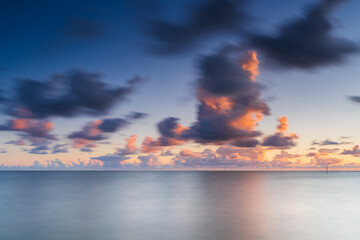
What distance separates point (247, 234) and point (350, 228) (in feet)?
31.0

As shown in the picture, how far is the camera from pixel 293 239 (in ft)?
66.6

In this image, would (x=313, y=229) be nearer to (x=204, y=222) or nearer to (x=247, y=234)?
(x=247, y=234)

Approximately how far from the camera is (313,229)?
23328 mm

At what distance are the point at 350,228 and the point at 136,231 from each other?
1741 centimetres

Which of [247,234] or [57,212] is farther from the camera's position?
[57,212]

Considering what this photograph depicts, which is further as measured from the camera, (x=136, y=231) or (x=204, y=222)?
(x=204, y=222)

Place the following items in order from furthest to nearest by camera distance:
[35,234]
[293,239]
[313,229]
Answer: [313,229] → [35,234] → [293,239]

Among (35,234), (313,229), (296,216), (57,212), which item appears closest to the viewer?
(35,234)

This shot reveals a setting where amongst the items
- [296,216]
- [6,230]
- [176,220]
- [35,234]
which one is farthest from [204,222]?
[6,230]

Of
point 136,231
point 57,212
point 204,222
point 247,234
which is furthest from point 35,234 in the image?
point 247,234

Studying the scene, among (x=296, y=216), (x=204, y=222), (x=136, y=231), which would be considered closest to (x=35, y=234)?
(x=136, y=231)

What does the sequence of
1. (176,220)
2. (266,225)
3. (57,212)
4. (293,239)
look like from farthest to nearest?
(57,212) < (176,220) < (266,225) < (293,239)

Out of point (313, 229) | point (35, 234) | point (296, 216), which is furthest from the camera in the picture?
point (296, 216)

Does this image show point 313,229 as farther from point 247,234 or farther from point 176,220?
point 176,220
